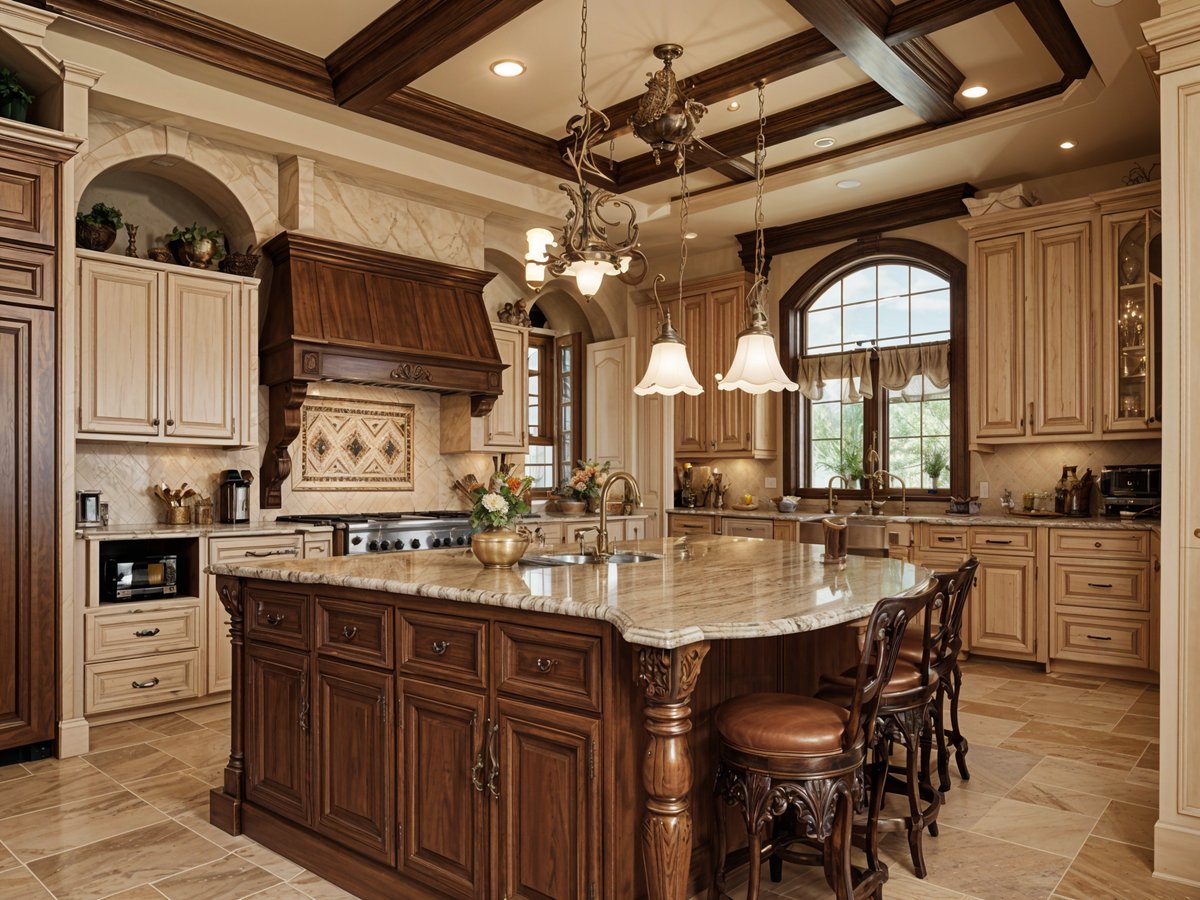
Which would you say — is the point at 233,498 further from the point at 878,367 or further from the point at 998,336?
the point at 998,336

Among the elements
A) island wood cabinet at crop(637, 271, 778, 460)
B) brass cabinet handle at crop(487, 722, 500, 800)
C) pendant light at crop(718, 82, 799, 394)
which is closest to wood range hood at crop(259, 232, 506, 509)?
island wood cabinet at crop(637, 271, 778, 460)

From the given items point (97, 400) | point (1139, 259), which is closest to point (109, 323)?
point (97, 400)

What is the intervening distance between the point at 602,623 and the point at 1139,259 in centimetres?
489

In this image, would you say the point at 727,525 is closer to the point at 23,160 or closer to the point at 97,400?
the point at 97,400

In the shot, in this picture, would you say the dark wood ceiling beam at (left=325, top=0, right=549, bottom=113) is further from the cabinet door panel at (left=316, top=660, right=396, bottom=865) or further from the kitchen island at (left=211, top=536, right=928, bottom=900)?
the cabinet door panel at (left=316, top=660, right=396, bottom=865)

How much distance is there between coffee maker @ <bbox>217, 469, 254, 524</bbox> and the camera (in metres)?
5.23

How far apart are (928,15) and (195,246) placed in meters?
4.19

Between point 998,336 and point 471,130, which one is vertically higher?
point 471,130

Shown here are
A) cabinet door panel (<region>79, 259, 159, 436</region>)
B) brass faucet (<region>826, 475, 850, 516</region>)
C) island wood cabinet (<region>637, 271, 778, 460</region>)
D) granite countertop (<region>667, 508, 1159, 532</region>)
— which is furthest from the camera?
island wood cabinet (<region>637, 271, 778, 460</region>)

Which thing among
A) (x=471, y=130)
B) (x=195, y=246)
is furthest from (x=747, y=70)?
(x=195, y=246)

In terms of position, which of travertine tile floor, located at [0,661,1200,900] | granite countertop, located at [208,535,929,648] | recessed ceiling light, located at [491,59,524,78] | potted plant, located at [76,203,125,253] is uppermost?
recessed ceiling light, located at [491,59,524,78]

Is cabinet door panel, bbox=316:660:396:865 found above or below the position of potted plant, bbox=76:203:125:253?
below

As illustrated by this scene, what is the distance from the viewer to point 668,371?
357cm

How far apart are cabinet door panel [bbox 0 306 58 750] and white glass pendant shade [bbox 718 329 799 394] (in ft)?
10.2
